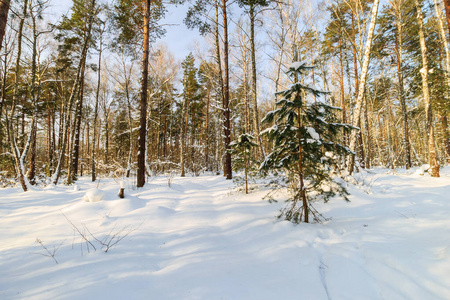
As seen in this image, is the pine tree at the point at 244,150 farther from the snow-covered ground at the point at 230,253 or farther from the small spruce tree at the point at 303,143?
the small spruce tree at the point at 303,143

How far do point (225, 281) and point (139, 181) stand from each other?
6580 millimetres

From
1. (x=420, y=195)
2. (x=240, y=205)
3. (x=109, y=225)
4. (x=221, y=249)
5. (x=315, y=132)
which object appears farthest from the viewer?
(x=240, y=205)

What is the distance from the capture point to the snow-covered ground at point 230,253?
76.3 inches

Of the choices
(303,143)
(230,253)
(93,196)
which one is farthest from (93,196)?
(303,143)

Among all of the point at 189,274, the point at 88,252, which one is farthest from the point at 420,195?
the point at 88,252

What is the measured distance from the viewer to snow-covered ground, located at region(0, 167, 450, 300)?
1938 millimetres

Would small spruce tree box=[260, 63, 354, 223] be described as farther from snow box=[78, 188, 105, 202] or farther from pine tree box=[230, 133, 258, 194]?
snow box=[78, 188, 105, 202]

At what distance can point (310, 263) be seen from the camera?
2508 millimetres

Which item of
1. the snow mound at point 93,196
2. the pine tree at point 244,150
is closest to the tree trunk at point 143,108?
the snow mound at point 93,196

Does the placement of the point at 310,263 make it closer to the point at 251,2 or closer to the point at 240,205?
the point at 240,205

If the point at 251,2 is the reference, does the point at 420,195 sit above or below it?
below

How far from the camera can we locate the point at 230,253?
9.42 ft

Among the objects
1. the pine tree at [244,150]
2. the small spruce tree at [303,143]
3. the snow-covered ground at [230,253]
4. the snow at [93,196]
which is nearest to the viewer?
the snow-covered ground at [230,253]

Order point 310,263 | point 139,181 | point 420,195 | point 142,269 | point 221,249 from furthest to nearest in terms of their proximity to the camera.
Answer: point 139,181 → point 420,195 → point 221,249 → point 310,263 → point 142,269
